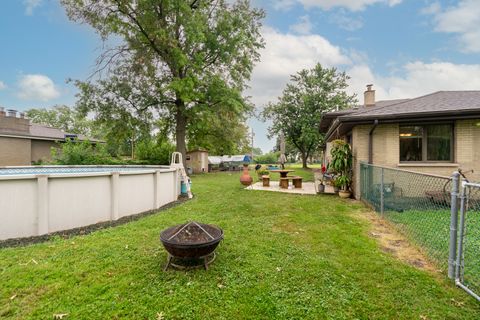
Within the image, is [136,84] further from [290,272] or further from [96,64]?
[290,272]

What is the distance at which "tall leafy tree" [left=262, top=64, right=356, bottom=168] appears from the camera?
85.8ft

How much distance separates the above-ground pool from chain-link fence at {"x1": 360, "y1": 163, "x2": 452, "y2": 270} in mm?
6499

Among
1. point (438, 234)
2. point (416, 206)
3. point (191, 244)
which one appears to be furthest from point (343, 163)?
point (191, 244)

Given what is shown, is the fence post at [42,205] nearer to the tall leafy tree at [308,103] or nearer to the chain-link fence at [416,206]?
the chain-link fence at [416,206]

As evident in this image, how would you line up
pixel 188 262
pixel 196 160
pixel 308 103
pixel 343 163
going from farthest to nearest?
pixel 308 103, pixel 196 160, pixel 343 163, pixel 188 262

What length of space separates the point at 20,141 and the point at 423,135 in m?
24.1

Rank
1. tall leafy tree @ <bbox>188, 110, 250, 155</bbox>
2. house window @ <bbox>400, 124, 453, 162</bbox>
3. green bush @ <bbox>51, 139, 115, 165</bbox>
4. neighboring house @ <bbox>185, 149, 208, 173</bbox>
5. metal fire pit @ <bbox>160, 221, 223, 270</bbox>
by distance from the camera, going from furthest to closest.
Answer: neighboring house @ <bbox>185, 149, 208, 173</bbox> < tall leafy tree @ <bbox>188, 110, 250, 155</bbox> < green bush @ <bbox>51, 139, 115, 165</bbox> < house window @ <bbox>400, 124, 453, 162</bbox> < metal fire pit @ <bbox>160, 221, 223, 270</bbox>

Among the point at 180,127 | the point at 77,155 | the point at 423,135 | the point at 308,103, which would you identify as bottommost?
the point at 77,155

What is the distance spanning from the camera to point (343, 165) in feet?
30.8

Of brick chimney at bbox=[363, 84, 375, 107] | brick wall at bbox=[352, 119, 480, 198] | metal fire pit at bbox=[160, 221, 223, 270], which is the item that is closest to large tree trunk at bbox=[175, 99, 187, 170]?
brick chimney at bbox=[363, 84, 375, 107]

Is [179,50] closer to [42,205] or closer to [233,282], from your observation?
[42,205]

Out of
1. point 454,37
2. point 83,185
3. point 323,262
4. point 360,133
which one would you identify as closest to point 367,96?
point 360,133

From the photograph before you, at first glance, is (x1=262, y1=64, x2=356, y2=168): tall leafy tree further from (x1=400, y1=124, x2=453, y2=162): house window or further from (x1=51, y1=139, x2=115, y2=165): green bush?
(x1=51, y1=139, x2=115, y2=165): green bush

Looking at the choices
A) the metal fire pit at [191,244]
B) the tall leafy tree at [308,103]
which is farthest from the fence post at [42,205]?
the tall leafy tree at [308,103]
